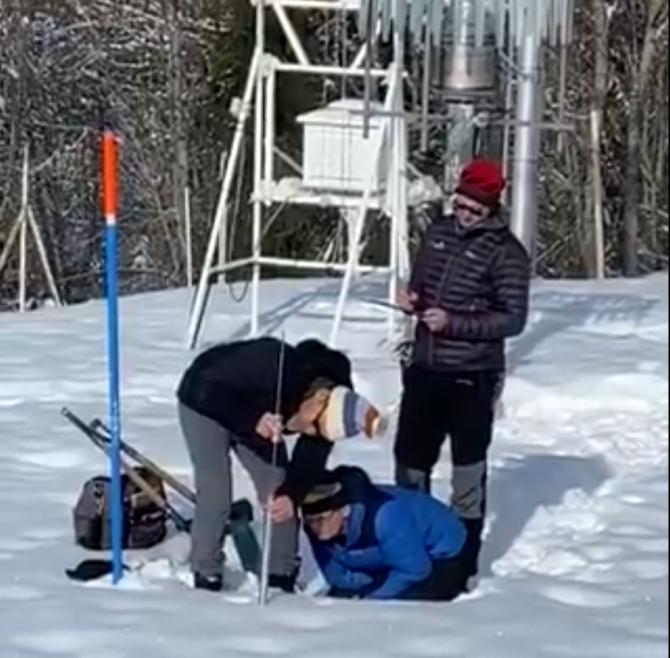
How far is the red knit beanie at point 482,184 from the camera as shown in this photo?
5984mm

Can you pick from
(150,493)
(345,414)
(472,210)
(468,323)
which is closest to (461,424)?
(468,323)

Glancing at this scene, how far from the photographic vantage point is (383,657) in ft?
17.5

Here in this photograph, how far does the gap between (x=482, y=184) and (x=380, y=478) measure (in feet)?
5.89

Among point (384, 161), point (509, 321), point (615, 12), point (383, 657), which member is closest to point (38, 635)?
point (383, 657)

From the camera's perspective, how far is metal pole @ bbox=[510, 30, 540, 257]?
869 centimetres

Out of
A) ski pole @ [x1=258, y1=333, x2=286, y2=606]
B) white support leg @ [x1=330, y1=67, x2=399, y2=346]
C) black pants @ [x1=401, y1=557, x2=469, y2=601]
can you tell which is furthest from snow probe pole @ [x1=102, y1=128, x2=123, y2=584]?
white support leg @ [x1=330, y1=67, x2=399, y2=346]

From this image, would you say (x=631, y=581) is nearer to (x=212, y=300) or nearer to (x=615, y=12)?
(x=212, y=300)

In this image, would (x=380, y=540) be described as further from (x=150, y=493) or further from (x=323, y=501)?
(x=150, y=493)

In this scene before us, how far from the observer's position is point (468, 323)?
6.03m

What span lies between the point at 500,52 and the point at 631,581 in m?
2.87

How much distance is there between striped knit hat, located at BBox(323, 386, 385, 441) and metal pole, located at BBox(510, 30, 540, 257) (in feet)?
10.6

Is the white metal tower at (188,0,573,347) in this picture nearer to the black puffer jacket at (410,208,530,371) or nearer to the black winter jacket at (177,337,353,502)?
the black puffer jacket at (410,208,530,371)

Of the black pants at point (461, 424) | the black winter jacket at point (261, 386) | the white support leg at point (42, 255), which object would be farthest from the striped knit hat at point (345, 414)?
the white support leg at point (42, 255)

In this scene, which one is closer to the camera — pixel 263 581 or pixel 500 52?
pixel 263 581
